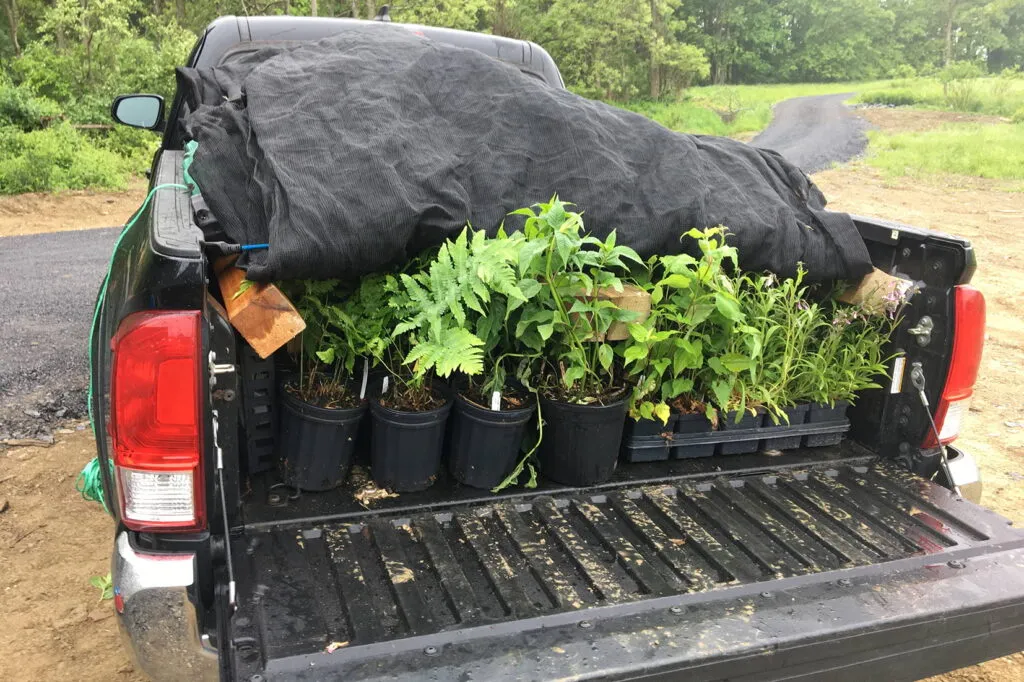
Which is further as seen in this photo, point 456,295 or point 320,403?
point 320,403

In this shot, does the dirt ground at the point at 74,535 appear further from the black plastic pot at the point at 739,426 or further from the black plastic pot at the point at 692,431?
the black plastic pot at the point at 692,431

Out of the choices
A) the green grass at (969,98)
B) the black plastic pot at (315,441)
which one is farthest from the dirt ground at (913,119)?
the black plastic pot at (315,441)

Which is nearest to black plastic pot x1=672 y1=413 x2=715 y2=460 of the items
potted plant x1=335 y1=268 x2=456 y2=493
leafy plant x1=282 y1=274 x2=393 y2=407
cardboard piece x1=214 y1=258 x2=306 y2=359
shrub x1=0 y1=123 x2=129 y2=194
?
potted plant x1=335 y1=268 x2=456 y2=493

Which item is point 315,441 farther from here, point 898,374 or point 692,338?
point 898,374

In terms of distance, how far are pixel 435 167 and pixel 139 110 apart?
7.25 ft

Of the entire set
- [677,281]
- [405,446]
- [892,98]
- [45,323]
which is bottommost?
[892,98]

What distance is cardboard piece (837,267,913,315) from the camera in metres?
2.65

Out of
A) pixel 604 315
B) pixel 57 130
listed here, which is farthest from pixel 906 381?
pixel 57 130

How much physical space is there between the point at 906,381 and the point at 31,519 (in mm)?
3661

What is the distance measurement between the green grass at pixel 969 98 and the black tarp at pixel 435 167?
3153 cm

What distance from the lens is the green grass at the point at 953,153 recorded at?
1783cm

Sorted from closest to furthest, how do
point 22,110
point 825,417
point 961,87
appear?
point 825,417 < point 22,110 < point 961,87

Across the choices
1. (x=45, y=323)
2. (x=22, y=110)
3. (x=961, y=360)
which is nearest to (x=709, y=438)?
(x=961, y=360)

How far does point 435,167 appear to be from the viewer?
2.37 meters
